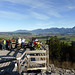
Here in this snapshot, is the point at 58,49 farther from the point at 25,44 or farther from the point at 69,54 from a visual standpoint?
the point at 25,44

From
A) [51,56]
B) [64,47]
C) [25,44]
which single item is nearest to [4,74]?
[25,44]

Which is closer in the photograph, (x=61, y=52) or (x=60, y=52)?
(x=61, y=52)

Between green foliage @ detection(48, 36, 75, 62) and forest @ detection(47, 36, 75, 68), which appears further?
green foliage @ detection(48, 36, 75, 62)

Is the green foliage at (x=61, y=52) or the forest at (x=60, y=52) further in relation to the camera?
the green foliage at (x=61, y=52)

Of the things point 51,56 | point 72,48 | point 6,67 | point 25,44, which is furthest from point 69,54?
point 6,67

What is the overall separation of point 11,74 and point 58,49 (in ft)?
102

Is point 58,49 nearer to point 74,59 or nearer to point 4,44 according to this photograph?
point 74,59

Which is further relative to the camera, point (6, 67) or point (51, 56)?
point (51, 56)

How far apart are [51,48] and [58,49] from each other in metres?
2.54

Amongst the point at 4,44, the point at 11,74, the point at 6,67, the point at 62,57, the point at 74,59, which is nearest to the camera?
the point at 11,74

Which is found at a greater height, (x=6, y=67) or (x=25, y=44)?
(x=25, y=44)

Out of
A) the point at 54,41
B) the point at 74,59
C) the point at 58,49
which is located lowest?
the point at 74,59

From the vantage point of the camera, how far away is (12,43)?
45.3 feet

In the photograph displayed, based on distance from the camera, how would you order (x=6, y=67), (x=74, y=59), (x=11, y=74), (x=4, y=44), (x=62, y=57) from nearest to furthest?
1. (x=11, y=74)
2. (x=6, y=67)
3. (x=4, y=44)
4. (x=74, y=59)
5. (x=62, y=57)
